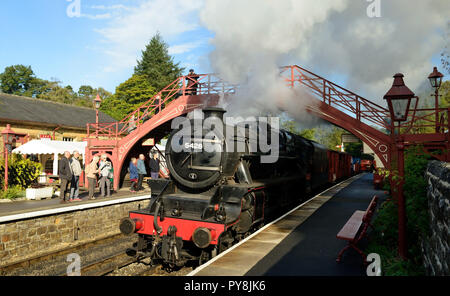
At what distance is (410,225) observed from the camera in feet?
16.6

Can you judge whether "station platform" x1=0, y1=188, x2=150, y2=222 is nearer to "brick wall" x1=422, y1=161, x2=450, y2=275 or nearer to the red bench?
the red bench

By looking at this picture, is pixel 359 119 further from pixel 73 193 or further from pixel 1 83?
pixel 1 83

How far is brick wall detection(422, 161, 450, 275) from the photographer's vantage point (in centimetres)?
287

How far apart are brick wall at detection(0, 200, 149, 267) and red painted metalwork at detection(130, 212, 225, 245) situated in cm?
310

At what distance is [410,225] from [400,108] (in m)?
1.95

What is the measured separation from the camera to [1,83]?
163 feet

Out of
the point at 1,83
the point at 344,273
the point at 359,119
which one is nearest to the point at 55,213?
the point at 344,273

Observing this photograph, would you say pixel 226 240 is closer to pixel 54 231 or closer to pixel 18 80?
pixel 54 231

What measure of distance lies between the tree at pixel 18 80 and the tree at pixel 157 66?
62.1 feet

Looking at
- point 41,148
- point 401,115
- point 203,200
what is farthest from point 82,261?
point 41,148

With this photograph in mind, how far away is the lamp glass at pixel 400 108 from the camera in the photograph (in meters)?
4.54

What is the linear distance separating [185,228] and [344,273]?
9.13ft
